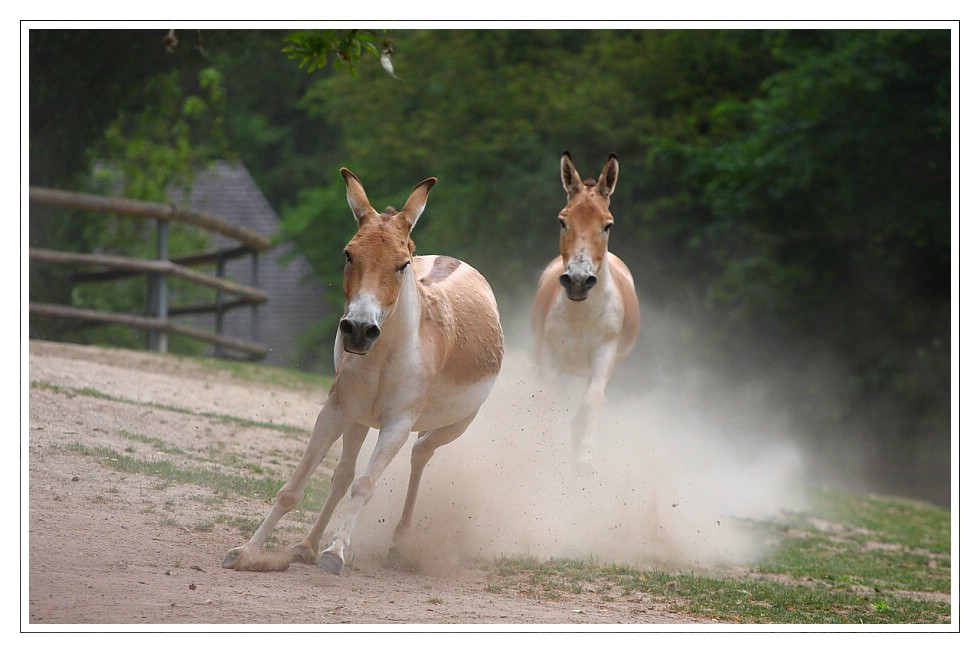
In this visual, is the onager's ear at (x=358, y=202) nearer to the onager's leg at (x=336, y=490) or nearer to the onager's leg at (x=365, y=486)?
the onager's leg at (x=365, y=486)

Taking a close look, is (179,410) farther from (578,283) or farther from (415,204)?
(415,204)

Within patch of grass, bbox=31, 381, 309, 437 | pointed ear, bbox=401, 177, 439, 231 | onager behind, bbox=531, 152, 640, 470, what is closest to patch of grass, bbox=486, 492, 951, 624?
onager behind, bbox=531, 152, 640, 470

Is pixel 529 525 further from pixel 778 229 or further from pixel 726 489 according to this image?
pixel 778 229

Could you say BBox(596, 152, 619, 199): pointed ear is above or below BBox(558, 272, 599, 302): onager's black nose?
above

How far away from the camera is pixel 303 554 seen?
6.72 m

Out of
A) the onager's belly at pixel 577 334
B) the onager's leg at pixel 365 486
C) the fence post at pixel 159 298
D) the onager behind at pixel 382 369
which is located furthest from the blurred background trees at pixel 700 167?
the onager's leg at pixel 365 486

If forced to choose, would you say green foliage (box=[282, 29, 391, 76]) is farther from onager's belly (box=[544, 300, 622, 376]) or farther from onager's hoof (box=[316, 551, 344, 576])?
onager's hoof (box=[316, 551, 344, 576])

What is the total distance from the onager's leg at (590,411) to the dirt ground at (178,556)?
4.86ft

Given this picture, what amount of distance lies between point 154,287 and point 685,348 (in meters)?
10.2

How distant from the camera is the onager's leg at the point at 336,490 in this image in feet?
22.1

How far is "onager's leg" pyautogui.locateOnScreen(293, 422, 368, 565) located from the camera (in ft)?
22.1

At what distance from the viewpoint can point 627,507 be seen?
9547 millimetres

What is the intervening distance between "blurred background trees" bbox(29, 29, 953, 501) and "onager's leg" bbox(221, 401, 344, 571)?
10.1m

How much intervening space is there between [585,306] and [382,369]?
368cm
